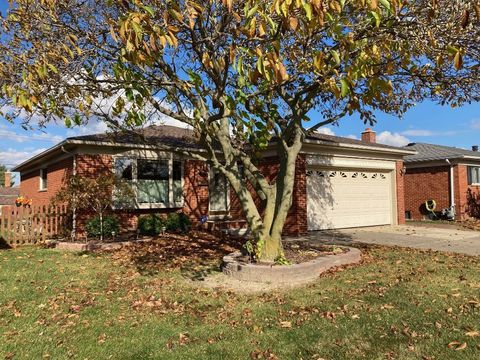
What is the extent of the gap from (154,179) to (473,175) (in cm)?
1706

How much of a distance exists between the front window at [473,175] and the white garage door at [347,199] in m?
6.05

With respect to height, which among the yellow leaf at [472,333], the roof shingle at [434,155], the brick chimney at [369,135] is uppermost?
the brick chimney at [369,135]

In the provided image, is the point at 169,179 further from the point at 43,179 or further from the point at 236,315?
the point at 236,315

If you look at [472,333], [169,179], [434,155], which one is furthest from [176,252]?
[434,155]

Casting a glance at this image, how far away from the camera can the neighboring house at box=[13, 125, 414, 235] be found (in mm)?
14242

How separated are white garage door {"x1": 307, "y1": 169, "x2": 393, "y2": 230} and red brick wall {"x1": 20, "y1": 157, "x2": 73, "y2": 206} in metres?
8.74

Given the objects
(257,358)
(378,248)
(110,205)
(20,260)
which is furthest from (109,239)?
(257,358)

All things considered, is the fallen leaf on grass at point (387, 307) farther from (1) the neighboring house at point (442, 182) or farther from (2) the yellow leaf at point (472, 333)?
(1) the neighboring house at point (442, 182)

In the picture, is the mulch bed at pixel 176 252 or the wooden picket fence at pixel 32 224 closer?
the mulch bed at pixel 176 252

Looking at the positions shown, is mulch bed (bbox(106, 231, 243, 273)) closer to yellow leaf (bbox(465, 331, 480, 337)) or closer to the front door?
the front door

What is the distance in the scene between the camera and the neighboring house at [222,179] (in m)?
14.2

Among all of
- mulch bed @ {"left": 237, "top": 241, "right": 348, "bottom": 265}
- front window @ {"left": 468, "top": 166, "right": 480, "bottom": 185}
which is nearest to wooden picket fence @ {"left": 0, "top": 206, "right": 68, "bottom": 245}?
mulch bed @ {"left": 237, "top": 241, "right": 348, "bottom": 265}

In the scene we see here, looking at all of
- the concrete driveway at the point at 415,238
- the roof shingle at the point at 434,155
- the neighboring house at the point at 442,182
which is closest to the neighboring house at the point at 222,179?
the concrete driveway at the point at 415,238

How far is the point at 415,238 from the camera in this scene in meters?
13.7
